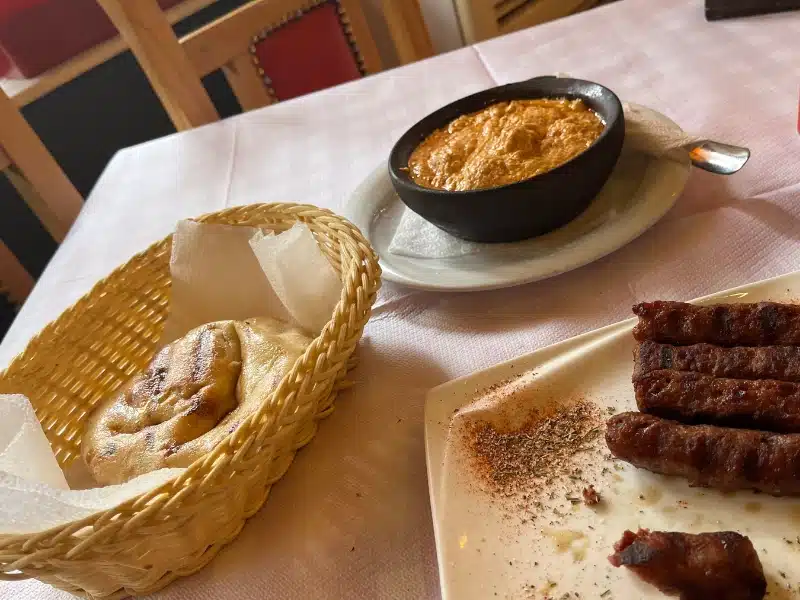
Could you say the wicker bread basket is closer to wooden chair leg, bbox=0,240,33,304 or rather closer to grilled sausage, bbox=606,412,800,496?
grilled sausage, bbox=606,412,800,496

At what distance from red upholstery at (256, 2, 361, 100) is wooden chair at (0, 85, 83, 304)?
930 mm

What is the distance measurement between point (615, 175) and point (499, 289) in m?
0.36

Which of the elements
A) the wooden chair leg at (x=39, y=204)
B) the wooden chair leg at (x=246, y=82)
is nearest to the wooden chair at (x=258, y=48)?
the wooden chair leg at (x=246, y=82)

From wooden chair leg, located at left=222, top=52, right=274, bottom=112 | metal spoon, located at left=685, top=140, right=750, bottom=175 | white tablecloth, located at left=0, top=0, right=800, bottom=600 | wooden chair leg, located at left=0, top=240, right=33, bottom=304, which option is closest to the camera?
white tablecloth, located at left=0, top=0, right=800, bottom=600

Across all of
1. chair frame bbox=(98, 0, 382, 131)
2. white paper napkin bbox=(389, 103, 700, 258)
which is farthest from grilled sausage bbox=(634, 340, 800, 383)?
chair frame bbox=(98, 0, 382, 131)

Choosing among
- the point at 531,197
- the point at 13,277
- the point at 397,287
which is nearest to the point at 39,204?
the point at 13,277

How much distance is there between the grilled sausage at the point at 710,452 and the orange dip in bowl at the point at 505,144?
492 millimetres

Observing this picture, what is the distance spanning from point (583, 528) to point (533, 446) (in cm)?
13

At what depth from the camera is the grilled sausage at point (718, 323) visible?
0.86m

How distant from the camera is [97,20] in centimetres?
327

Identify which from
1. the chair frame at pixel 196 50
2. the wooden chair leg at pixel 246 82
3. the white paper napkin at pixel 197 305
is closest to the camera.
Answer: the white paper napkin at pixel 197 305

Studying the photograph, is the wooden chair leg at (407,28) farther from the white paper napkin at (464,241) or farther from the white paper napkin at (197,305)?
the white paper napkin at (197,305)

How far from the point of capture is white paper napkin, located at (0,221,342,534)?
761 millimetres

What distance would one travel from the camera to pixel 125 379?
4.08 feet
